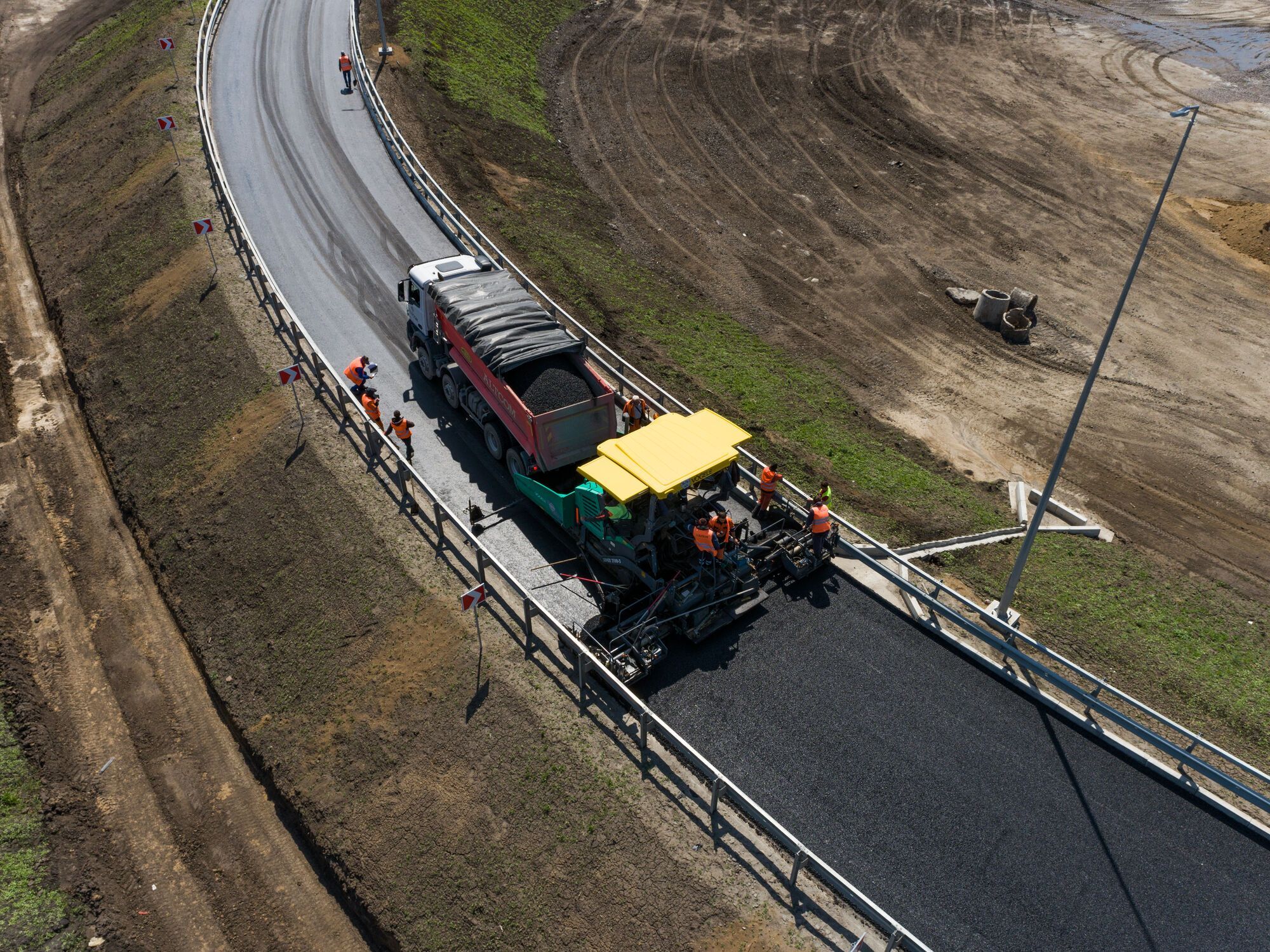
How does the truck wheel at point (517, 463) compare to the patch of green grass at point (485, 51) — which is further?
the patch of green grass at point (485, 51)

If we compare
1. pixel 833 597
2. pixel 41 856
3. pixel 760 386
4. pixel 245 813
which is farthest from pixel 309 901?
pixel 760 386

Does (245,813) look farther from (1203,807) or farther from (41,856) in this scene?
(1203,807)

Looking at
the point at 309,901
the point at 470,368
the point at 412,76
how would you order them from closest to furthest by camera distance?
the point at 309,901 < the point at 470,368 < the point at 412,76

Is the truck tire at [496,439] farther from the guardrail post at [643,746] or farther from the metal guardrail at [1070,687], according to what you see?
the guardrail post at [643,746]

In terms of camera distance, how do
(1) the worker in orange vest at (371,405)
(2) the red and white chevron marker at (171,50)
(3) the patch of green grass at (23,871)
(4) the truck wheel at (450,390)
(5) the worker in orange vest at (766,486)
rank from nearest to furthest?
(3) the patch of green grass at (23,871) → (5) the worker in orange vest at (766,486) → (1) the worker in orange vest at (371,405) → (4) the truck wheel at (450,390) → (2) the red and white chevron marker at (171,50)

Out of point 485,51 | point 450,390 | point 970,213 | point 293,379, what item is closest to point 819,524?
point 450,390

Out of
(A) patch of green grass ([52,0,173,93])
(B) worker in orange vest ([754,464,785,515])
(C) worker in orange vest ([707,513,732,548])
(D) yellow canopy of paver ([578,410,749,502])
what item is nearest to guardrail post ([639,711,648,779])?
(C) worker in orange vest ([707,513,732,548])

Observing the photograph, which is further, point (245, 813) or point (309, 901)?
point (245, 813)

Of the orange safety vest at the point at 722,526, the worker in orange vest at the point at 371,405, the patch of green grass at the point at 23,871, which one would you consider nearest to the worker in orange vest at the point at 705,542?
the orange safety vest at the point at 722,526
